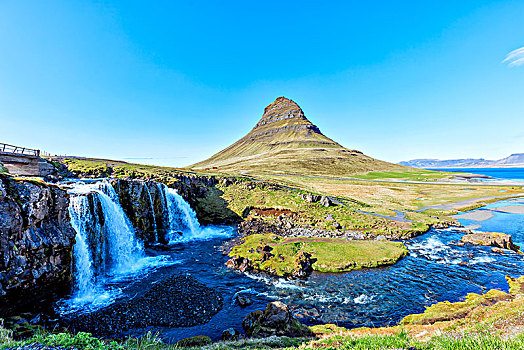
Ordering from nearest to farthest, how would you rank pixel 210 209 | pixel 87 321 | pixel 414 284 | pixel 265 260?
1. pixel 87 321
2. pixel 414 284
3. pixel 265 260
4. pixel 210 209

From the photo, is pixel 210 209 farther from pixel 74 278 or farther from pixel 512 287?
pixel 512 287

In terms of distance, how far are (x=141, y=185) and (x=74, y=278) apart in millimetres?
20527

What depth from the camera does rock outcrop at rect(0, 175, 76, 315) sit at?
18625 millimetres

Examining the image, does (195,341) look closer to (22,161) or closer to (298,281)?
(298,281)

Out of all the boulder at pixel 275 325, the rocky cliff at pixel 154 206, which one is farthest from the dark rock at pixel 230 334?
the rocky cliff at pixel 154 206

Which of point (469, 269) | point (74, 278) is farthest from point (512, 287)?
point (74, 278)

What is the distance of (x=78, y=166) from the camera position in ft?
188

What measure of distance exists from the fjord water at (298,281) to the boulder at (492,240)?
2.38 meters

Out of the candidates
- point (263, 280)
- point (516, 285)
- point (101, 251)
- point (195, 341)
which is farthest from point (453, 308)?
point (101, 251)

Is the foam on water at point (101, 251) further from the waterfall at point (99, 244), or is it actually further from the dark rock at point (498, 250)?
the dark rock at point (498, 250)

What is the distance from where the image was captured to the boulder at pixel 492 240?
34.1 meters

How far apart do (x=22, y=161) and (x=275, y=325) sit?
51491 mm

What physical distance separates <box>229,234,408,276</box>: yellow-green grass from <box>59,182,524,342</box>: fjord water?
1.40 m

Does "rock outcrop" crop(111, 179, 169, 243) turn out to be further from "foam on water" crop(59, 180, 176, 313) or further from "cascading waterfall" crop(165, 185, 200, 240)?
"foam on water" crop(59, 180, 176, 313)
